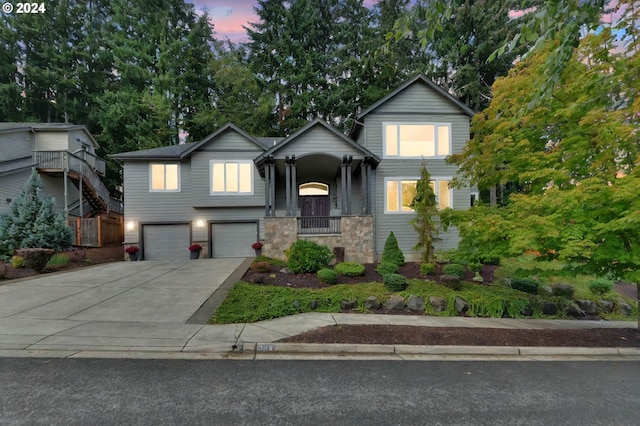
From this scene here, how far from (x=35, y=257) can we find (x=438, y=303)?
509 inches

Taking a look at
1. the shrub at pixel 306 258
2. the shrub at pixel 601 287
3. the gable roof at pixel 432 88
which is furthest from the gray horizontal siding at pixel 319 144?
the shrub at pixel 601 287

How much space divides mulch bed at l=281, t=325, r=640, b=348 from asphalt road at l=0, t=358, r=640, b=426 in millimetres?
691

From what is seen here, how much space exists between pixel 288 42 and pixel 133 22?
46.1 ft

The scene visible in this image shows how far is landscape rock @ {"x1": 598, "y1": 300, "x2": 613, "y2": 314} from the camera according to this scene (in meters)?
8.38

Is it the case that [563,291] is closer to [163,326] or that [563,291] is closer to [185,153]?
[163,326]

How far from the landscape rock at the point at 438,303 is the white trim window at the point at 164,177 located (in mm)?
13951

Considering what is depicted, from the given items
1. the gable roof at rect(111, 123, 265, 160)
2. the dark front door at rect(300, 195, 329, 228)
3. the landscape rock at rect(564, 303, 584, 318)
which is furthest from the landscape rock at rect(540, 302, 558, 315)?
the gable roof at rect(111, 123, 265, 160)

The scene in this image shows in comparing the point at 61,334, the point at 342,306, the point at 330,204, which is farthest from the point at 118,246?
the point at 342,306

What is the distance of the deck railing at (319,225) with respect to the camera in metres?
13.3

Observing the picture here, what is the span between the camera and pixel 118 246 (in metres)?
17.6

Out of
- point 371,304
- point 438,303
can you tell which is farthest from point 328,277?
point 438,303

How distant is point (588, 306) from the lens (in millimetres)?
8344

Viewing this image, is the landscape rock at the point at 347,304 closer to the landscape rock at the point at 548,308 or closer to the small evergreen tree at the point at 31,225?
the landscape rock at the point at 548,308
